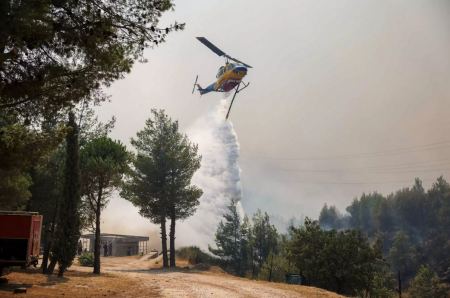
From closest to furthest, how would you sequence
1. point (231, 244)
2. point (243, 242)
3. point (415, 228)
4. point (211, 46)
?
point (211, 46) < point (231, 244) < point (243, 242) < point (415, 228)

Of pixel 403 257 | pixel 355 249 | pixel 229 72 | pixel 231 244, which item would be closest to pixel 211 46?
pixel 229 72

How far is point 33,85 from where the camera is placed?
12945 millimetres

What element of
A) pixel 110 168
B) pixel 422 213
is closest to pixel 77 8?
pixel 110 168

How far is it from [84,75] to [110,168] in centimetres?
1523

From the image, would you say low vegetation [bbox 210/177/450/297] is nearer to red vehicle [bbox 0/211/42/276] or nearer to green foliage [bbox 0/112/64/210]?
red vehicle [bbox 0/211/42/276]

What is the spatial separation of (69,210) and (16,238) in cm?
640

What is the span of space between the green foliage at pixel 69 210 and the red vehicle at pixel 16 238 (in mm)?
5637

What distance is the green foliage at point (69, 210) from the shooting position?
80.8 ft

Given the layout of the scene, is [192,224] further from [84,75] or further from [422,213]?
[422,213]

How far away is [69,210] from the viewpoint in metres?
24.9

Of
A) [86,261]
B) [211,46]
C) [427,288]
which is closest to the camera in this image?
[86,261]

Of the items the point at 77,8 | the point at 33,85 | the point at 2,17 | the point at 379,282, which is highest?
the point at 77,8

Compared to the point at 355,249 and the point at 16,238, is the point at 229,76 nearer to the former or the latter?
the point at 355,249

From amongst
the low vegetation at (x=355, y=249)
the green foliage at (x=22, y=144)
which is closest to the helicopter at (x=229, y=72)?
the low vegetation at (x=355, y=249)
